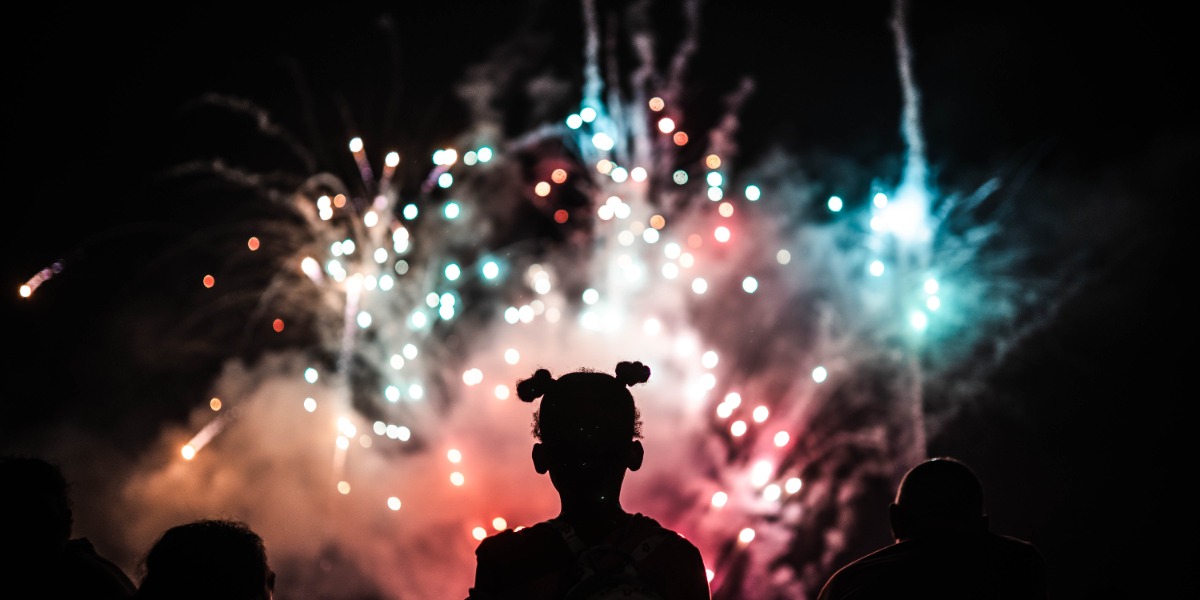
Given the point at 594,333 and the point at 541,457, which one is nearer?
the point at 541,457

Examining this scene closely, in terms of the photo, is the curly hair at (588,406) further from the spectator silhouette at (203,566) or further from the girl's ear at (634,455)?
the spectator silhouette at (203,566)

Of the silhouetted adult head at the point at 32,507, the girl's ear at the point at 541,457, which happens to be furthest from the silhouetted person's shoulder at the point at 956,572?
the silhouetted adult head at the point at 32,507

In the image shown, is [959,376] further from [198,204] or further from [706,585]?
[198,204]

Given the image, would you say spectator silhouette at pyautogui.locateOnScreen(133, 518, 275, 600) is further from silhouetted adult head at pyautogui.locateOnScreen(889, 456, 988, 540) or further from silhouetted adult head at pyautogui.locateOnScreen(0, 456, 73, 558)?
silhouetted adult head at pyautogui.locateOnScreen(889, 456, 988, 540)

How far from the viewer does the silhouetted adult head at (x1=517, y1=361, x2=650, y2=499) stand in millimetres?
1897

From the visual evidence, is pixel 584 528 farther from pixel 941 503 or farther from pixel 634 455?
pixel 941 503

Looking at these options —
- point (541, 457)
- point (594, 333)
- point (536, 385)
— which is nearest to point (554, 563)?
point (541, 457)

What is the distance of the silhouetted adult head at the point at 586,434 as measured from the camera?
1.90 meters

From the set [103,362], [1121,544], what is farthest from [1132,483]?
[103,362]

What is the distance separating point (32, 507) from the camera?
2.36 meters

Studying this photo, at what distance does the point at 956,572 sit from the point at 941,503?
194 mm

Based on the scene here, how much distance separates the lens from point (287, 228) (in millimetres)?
9672

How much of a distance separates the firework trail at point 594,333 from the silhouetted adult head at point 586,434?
20.9 ft

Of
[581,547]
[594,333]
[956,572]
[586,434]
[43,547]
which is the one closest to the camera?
[581,547]
